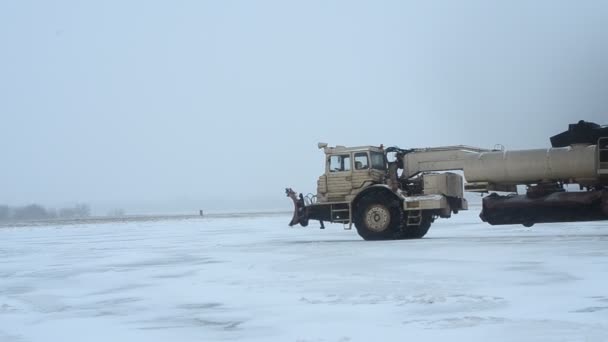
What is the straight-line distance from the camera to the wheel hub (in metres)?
20.7

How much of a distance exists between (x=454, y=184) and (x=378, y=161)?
2.46m

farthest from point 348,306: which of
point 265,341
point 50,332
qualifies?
point 50,332

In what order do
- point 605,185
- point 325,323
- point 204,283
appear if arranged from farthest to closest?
point 605,185
point 204,283
point 325,323

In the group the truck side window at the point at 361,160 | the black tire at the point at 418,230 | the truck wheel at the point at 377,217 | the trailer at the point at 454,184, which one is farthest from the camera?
the truck side window at the point at 361,160

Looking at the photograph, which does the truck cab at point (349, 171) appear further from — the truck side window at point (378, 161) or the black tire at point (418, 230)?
the black tire at point (418, 230)

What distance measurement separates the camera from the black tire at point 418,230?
69.8ft

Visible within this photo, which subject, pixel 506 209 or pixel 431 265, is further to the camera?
pixel 506 209

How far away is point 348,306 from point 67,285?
5.88 meters

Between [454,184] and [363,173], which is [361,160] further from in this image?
[454,184]

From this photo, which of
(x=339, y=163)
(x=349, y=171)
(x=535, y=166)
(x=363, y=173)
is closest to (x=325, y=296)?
(x=535, y=166)

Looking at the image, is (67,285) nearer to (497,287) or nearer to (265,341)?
(265,341)

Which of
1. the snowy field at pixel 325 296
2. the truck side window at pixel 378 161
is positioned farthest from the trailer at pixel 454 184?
the snowy field at pixel 325 296

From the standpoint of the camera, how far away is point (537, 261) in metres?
12.7

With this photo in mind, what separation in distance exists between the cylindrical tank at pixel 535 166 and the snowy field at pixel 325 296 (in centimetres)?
295
